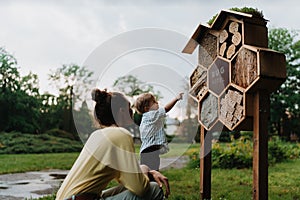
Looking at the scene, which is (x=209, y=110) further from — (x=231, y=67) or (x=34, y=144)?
(x=34, y=144)

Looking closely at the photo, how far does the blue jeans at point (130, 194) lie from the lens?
1.90 metres

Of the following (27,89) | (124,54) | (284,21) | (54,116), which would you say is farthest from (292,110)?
(124,54)

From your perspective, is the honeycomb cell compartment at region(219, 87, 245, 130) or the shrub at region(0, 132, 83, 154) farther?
the shrub at region(0, 132, 83, 154)

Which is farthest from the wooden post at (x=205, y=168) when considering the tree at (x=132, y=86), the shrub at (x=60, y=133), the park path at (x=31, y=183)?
the shrub at (x=60, y=133)

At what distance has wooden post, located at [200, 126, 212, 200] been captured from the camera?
3.60 meters

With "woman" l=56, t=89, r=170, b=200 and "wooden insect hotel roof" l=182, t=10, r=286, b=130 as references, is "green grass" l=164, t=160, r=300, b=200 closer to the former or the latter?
"wooden insect hotel roof" l=182, t=10, r=286, b=130

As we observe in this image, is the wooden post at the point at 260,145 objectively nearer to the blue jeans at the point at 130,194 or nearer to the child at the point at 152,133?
the child at the point at 152,133

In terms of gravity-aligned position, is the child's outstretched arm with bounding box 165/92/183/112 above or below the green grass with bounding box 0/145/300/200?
above

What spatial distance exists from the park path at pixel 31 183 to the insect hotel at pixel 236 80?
1.93 ft

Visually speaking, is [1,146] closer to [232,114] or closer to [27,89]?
[27,89]

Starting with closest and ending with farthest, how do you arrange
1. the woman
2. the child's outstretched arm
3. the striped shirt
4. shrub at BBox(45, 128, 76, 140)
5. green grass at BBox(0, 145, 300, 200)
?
1. the woman
2. the child's outstretched arm
3. the striped shirt
4. green grass at BBox(0, 145, 300, 200)
5. shrub at BBox(45, 128, 76, 140)

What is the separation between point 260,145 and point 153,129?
3.05 feet

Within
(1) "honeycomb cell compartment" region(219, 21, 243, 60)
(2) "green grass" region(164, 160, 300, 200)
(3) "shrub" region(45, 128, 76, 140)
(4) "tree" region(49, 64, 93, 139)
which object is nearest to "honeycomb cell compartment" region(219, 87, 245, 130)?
(1) "honeycomb cell compartment" region(219, 21, 243, 60)

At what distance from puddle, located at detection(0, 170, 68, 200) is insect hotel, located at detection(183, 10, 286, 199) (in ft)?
6.63
